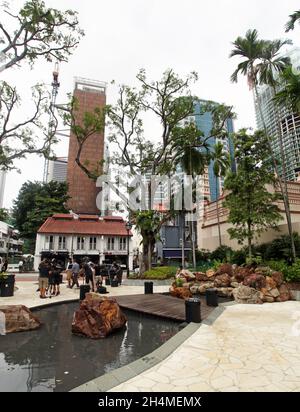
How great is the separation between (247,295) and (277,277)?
2043 millimetres

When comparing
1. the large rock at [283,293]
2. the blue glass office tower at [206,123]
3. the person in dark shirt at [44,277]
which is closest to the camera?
the large rock at [283,293]

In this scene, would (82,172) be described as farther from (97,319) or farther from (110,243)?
(97,319)

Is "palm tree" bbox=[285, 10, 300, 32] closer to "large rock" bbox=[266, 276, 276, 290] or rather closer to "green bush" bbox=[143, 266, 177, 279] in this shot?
"large rock" bbox=[266, 276, 276, 290]

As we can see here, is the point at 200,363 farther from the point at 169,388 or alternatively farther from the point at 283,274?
the point at 283,274

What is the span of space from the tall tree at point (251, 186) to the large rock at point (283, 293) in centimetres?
307

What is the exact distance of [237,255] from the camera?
16531mm

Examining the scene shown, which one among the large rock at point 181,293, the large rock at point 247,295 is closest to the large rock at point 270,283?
the large rock at point 247,295

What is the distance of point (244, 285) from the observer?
10.2 m

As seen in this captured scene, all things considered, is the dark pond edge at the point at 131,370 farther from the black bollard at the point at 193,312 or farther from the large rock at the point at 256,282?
the large rock at the point at 256,282

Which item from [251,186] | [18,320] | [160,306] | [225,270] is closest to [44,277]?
[18,320]

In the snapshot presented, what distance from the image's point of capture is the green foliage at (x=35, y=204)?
1324 inches

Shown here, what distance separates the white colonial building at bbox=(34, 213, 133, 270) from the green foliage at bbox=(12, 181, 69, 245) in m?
3.13

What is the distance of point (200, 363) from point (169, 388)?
1006mm
